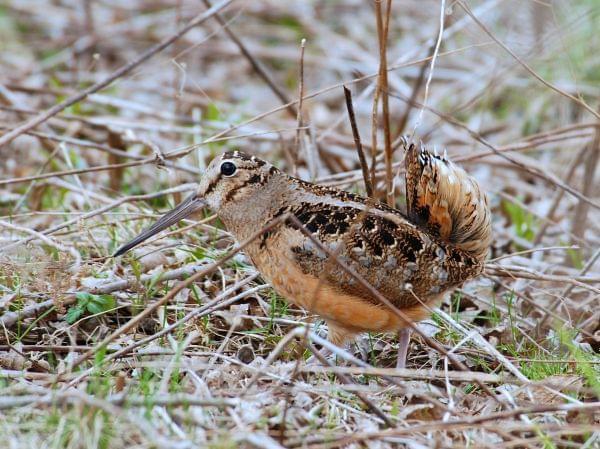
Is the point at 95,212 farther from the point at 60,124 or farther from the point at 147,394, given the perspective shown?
the point at 60,124

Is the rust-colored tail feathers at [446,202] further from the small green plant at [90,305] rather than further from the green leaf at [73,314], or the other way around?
the green leaf at [73,314]

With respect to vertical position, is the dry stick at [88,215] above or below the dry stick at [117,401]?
above

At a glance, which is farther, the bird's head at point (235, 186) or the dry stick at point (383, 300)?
the bird's head at point (235, 186)

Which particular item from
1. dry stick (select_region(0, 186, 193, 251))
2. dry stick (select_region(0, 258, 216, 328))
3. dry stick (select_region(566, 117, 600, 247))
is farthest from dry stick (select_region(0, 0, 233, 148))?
dry stick (select_region(566, 117, 600, 247))

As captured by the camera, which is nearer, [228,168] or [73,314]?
[228,168]

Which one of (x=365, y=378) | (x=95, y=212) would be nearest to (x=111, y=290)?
(x=95, y=212)

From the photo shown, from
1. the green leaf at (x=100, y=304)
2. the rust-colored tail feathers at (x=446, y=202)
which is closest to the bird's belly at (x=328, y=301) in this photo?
the rust-colored tail feathers at (x=446, y=202)

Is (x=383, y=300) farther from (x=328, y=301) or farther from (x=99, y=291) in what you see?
(x=99, y=291)

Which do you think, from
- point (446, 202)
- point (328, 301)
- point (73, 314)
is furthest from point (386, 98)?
point (73, 314)
